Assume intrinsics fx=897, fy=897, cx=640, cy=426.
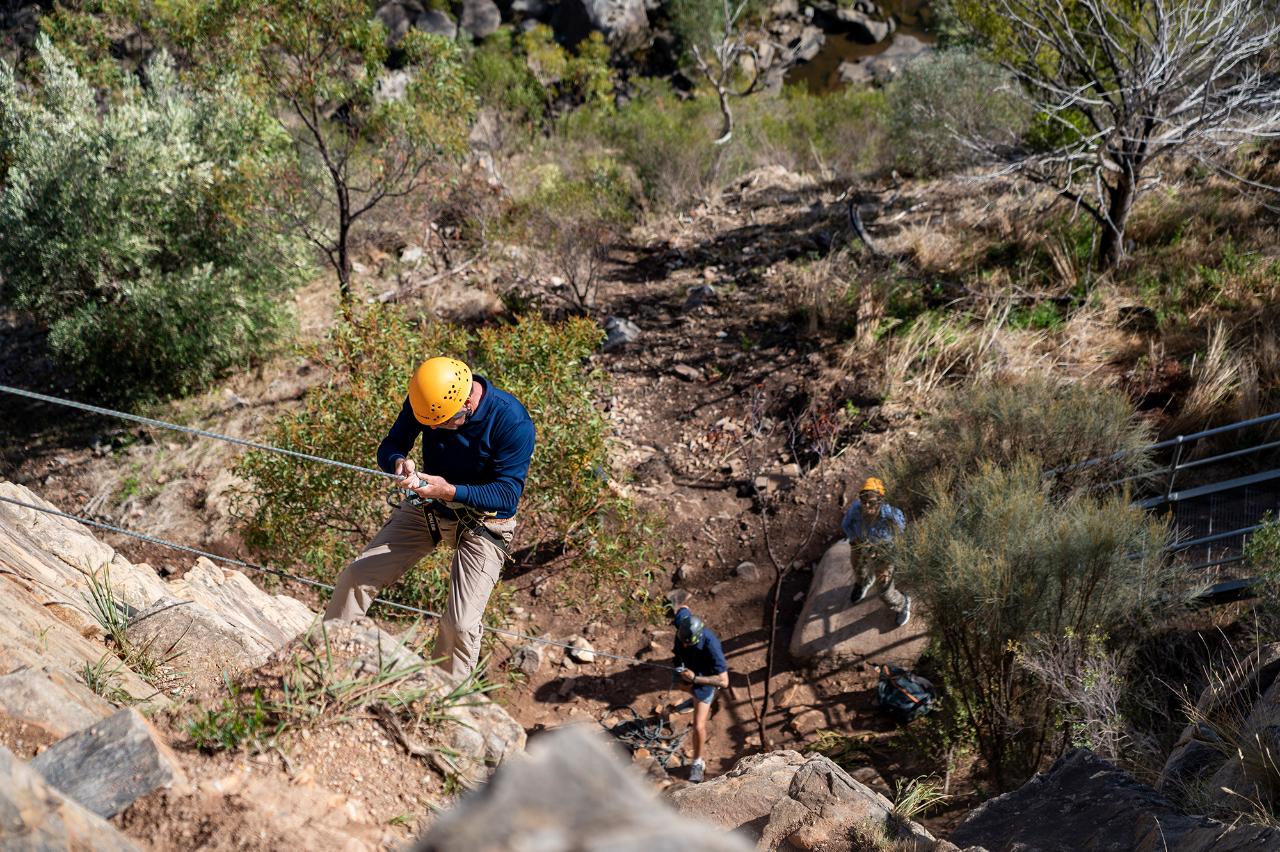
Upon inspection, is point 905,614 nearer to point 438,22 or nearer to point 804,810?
point 804,810

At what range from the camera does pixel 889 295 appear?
11250mm

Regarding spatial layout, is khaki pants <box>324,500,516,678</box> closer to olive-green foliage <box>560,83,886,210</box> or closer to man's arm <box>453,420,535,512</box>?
man's arm <box>453,420,535,512</box>

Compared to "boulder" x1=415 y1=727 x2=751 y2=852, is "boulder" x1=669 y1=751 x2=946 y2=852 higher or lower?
lower

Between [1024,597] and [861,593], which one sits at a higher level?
[1024,597]

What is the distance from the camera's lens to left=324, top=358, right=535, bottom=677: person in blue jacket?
430 cm

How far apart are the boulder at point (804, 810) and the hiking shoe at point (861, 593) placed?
3.25 m

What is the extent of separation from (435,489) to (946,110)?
13353mm

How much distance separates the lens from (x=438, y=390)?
13.9ft

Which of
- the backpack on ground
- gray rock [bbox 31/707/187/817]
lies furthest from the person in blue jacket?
the backpack on ground

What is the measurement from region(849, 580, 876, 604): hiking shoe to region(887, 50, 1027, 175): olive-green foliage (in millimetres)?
8444

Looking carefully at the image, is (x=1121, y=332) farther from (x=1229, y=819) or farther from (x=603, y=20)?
(x=603, y=20)

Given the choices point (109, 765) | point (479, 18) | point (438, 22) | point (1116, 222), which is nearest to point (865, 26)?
point (479, 18)

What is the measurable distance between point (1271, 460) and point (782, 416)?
15.5 feet

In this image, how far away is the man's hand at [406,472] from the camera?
4211 mm
